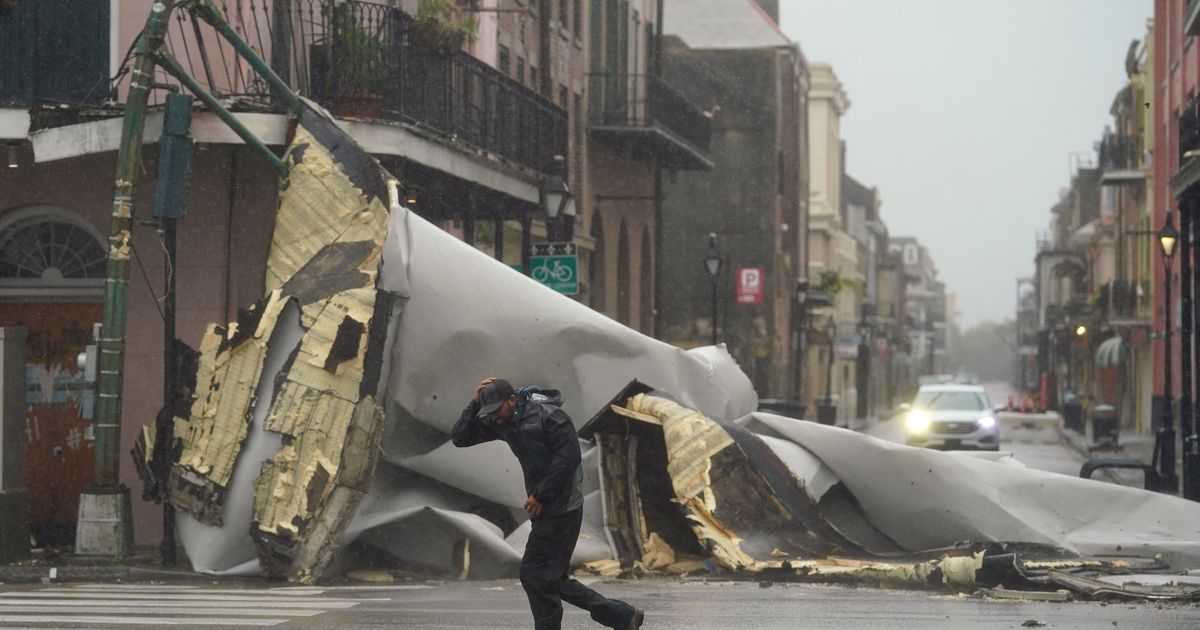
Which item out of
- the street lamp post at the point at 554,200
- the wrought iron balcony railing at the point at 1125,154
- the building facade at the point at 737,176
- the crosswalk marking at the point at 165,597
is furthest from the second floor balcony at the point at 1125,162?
Result: the crosswalk marking at the point at 165,597

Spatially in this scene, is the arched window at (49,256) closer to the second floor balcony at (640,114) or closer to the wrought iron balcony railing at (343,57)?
the wrought iron balcony railing at (343,57)

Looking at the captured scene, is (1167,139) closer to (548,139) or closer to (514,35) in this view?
(514,35)

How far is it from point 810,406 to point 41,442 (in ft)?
181

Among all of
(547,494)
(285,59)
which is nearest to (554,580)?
(547,494)

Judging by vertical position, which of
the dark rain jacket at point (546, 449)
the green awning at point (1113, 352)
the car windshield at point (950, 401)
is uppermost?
the green awning at point (1113, 352)

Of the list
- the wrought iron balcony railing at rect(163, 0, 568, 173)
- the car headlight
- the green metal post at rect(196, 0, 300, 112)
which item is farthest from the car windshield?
the green metal post at rect(196, 0, 300, 112)

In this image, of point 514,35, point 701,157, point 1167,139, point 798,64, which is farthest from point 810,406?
point 514,35

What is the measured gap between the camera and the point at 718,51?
61.2 m

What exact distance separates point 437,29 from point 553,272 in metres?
5.15

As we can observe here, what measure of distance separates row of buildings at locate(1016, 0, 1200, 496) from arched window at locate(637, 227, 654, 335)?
34.3 feet

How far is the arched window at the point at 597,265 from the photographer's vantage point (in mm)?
35875

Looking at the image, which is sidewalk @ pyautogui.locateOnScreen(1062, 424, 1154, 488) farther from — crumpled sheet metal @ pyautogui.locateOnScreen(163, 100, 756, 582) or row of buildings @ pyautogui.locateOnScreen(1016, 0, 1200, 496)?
crumpled sheet metal @ pyautogui.locateOnScreen(163, 100, 756, 582)

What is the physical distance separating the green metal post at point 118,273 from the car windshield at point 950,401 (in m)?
24.3

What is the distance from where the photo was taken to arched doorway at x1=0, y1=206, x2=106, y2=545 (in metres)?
17.5
